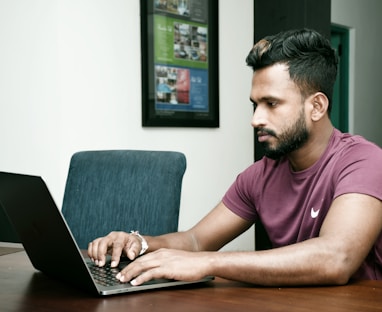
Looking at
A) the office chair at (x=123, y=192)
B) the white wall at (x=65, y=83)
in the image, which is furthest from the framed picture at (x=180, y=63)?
the office chair at (x=123, y=192)

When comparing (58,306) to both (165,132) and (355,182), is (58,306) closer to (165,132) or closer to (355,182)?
(355,182)

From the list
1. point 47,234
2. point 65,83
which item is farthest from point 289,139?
point 65,83

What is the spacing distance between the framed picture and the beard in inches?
57.1

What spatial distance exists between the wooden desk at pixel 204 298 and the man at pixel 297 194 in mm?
43

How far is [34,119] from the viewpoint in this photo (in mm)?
2486

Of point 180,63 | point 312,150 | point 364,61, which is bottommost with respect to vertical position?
point 312,150

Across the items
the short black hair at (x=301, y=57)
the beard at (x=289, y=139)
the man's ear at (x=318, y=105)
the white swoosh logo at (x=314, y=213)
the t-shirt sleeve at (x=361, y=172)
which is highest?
the short black hair at (x=301, y=57)

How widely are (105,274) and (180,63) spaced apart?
201cm

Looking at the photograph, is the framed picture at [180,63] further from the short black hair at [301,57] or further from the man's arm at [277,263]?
the man's arm at [277,263]

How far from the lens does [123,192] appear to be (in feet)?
5.74

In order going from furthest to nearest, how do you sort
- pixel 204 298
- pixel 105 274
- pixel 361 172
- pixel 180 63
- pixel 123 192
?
pixel 180 63, pixel 123 192, pixel 361 172, pixel 105 274, pixel 204 298

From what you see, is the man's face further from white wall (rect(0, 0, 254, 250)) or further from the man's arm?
white wall (rect(0, 0, 254, 250))

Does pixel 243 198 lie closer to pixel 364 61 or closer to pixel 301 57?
pixel 301 57

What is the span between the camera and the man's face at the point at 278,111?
4.62ft
